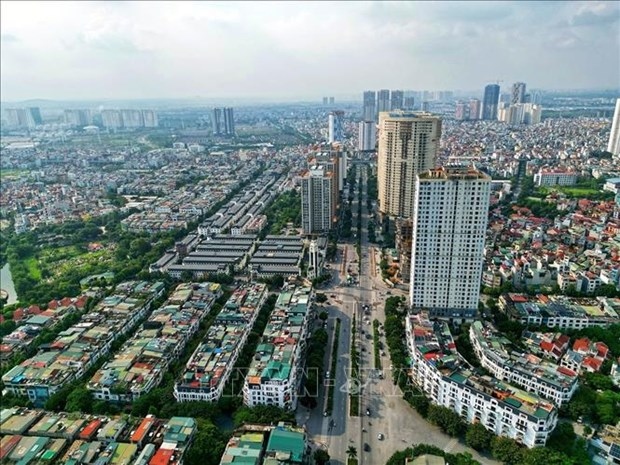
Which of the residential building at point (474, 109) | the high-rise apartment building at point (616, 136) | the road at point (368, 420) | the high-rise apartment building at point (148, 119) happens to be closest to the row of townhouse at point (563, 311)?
the road at point (368, 420)

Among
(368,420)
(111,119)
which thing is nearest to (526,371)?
(368,420)

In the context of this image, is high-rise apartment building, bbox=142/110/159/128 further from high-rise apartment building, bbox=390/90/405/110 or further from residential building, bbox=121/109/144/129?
high-rise apartment building, bbox=390/90/405/110


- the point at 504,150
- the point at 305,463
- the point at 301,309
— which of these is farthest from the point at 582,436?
the point at 504,150

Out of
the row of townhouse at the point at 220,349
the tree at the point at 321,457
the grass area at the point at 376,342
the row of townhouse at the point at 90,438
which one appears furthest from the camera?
the grass area at the point at 376,342

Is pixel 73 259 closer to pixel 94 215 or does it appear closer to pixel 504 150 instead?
pixel 94 215

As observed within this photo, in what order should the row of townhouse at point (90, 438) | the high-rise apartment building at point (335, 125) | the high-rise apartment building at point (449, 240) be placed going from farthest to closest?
1. the high-rise apartment building at point (335, 125)
2. the high-rise apartment building at point (449, 240)
3. the row of townhouse at point (90, 438)

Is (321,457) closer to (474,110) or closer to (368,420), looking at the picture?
(368,420)

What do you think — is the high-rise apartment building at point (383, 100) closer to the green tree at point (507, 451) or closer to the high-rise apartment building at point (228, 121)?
the high-rise apartment building at point (228, 121)

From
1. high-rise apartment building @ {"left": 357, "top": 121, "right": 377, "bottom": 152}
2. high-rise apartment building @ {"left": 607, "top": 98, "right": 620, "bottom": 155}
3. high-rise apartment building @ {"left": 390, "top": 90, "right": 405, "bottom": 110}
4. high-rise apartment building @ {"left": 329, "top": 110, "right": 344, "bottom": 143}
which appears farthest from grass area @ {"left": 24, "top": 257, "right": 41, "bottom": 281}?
high-rise apartment building @ {"left": 390, "top": 90, "right": 405, "bottom": 110}
